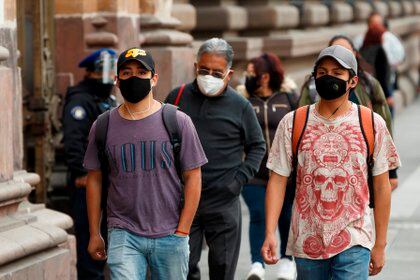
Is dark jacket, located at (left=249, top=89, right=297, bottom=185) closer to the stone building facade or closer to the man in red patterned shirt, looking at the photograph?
the stone building facade

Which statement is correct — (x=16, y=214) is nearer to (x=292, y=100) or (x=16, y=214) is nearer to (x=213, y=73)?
(x=213, y=73)

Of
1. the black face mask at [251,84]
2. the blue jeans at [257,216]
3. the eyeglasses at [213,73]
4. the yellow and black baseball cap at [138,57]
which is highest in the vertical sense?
the yellow and black baseball cap at [138,57]

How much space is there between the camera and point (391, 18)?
2472 centimetres

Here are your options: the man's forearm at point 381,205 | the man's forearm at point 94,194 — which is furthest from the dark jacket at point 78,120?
the man's forearm at point 381,205

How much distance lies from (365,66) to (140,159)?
12.9 feet

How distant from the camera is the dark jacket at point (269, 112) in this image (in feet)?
28.5

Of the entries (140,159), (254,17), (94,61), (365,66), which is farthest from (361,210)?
(254,17)

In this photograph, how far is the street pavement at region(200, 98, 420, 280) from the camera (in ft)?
29.2

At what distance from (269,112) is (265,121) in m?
0.07

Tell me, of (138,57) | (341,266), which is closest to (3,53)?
(138,57)

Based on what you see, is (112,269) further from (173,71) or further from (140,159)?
(173,71)

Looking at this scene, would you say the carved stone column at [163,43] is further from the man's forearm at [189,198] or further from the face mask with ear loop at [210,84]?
the man's forearm at [189,198]

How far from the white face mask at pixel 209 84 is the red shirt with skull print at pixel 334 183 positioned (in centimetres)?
128

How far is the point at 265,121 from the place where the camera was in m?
8.67
